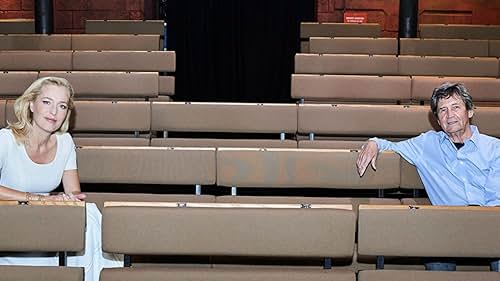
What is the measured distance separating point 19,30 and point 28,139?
16.3 feet

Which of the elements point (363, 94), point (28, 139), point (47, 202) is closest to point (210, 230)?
point (47, 202)

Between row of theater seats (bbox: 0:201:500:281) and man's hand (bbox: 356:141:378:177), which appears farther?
man's hand (bbox: 356:141:378:177)

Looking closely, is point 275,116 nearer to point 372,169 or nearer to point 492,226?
point 372,169

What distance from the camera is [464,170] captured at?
2.92 meters

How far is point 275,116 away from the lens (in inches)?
164

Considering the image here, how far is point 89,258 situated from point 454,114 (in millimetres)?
1467

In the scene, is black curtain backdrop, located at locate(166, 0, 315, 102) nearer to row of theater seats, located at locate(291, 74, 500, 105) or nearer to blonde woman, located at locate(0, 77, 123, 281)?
row of theater seats, located at locate(291, 74, 500, 105)

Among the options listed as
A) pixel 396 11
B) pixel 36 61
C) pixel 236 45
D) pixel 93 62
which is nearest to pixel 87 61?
pixel 93 62

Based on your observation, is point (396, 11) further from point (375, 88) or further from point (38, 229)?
point (38, 229)

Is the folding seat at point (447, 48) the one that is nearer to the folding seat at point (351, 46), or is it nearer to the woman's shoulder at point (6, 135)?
the folding seat at point (351, 46)

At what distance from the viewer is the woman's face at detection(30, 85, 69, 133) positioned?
9.25ft

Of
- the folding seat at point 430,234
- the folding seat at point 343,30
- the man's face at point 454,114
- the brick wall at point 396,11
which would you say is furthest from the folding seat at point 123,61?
the folding seat at point 430,234

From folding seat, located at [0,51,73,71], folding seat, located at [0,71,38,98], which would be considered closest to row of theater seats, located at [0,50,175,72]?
folding seat, located at [0,51,73,71]

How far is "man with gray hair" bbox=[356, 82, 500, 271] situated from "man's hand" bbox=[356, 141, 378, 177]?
0.72 feet
